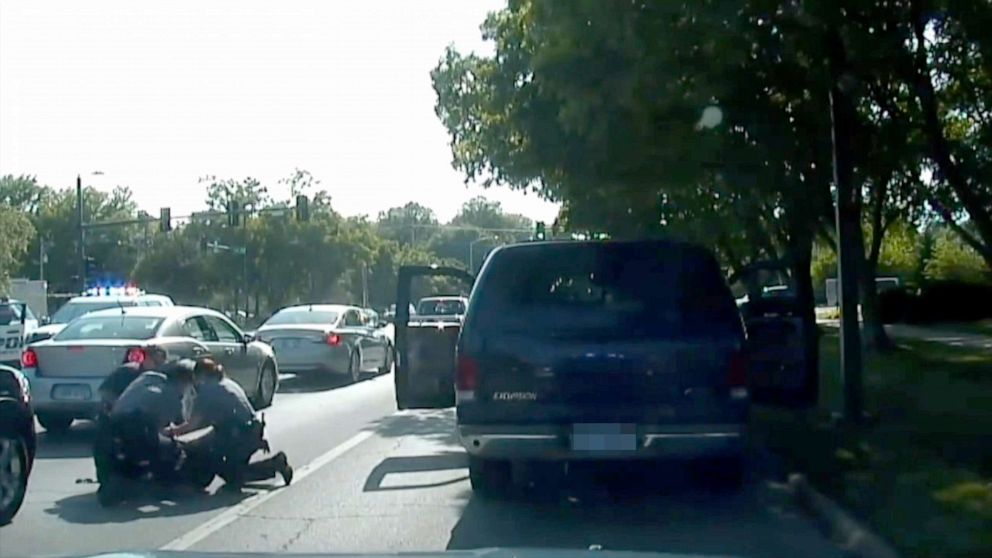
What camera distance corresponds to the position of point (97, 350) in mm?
15398

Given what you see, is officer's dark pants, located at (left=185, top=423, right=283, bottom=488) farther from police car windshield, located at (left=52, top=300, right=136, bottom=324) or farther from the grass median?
police car windshield, located at (left=52, top=300, right=136, bottom=324)

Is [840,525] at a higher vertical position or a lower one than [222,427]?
lower

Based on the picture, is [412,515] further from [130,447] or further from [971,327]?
[971,327]

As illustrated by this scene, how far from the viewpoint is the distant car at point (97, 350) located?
50.3 feet

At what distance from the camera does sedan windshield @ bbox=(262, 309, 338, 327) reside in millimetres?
26031

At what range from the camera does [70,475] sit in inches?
504

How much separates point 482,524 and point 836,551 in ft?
8.21

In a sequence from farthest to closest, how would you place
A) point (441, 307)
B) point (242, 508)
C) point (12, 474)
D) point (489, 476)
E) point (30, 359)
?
point (441, 307), point (30, 359), point (489, 476), point (242, 508), point (12, 474)

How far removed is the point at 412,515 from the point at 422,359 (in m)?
3.09

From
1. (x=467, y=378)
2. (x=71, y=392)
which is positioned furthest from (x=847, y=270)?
(x=71, y=392)

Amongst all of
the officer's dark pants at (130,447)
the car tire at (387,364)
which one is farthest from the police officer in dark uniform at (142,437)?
the car tire at (387,364)

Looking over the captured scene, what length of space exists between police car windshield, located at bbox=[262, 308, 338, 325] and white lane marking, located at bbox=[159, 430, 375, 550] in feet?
34.6

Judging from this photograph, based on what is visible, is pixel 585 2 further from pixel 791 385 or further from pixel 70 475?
pixel 70 475

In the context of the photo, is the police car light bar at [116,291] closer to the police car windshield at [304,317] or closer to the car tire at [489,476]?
the police car windshield at [304,317]
